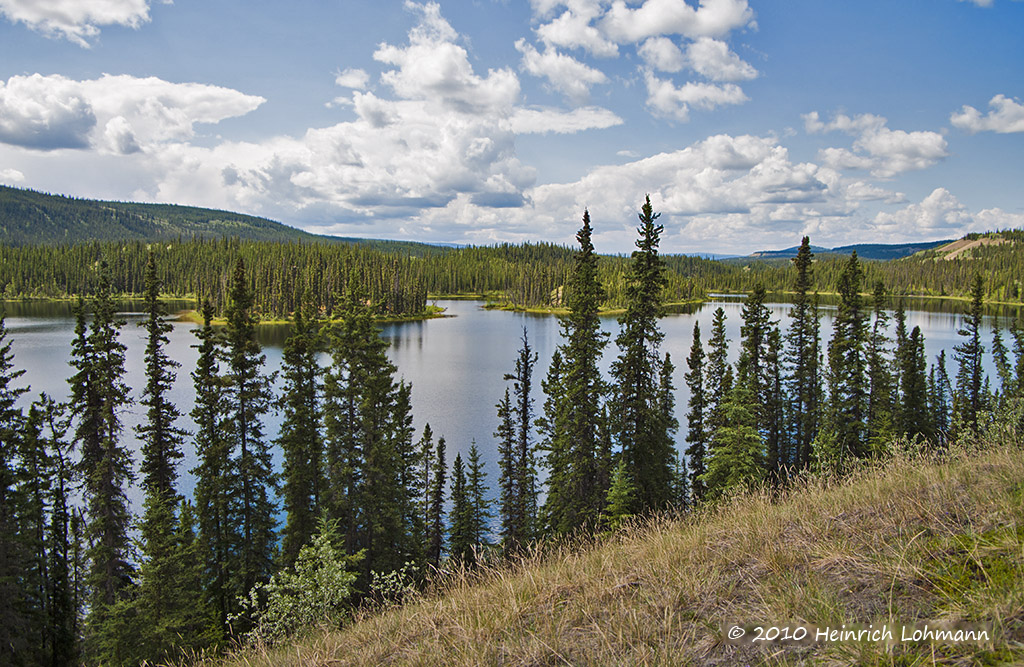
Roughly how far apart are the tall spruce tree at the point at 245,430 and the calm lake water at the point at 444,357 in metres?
2.42

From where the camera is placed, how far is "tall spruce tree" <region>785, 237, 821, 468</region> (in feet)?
115

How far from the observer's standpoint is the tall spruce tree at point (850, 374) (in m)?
33.1

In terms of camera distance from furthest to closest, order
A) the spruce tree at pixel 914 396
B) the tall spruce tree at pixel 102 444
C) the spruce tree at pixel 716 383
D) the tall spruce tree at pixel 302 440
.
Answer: the spruce tree at pixel 914 396 → the spruce tree at pixel 716 383 → the tall spruce tree at pixel 302 440 → the tall spruce tree at pixel 102 444

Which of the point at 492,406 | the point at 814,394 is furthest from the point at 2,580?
the point at 814,394

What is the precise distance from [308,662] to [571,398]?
1935 centimetres

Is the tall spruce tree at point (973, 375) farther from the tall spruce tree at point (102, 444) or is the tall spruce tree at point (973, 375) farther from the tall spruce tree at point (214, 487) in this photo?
the tall spruce tree at point (102, 444)

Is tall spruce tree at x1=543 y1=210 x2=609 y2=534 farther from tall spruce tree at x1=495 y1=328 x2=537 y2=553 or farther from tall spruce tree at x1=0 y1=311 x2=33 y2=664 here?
tall spruce tree at x1=0 y1=311 x2=33 y2=664

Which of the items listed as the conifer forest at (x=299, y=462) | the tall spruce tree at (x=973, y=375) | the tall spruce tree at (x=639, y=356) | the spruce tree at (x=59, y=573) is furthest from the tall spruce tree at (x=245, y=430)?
the tall spruce tree at (x=973, y=375)

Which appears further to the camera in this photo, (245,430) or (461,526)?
(461,526)

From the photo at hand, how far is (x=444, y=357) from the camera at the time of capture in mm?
78438

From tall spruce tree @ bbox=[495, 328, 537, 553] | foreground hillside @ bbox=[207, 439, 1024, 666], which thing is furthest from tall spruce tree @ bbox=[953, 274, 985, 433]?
foreground hillside @ bbox=[207, 439, 1024, 666]

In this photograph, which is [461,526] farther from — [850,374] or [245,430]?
[850,374]

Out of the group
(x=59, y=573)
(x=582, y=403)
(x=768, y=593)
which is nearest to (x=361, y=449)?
(x=582, y=403)

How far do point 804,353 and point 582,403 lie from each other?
20.4m
